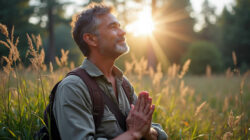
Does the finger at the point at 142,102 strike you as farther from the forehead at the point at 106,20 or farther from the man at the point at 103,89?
the forehead at the point at 106,20

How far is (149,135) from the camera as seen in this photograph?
1.86 metres

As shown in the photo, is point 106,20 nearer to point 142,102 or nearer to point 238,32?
point 142,102

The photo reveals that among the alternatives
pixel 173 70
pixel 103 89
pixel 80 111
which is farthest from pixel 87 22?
pixel 173 70

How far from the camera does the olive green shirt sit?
60.7 inches

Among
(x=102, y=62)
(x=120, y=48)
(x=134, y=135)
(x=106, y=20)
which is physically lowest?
(x=134, y=135)

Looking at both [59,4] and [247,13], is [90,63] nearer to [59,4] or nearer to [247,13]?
[59,4]

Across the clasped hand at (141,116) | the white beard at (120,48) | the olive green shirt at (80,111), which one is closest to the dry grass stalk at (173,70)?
the white beard at (120,48)

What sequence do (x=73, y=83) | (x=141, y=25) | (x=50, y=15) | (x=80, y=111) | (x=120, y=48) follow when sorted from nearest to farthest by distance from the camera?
(x=80, y=111) < (x=73, y=83) < (x=120, y=48) < (x=141, y=25) < (x=50, y=15)

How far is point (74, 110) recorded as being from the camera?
62.9 inches

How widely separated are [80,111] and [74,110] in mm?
46

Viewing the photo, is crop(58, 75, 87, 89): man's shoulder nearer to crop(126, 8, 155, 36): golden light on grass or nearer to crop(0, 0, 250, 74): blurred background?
crop(126, 8, 155, 36): golden light on grass

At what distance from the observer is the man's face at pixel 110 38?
80.8 inches

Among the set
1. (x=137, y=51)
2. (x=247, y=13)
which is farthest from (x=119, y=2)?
(x=247, y=13)

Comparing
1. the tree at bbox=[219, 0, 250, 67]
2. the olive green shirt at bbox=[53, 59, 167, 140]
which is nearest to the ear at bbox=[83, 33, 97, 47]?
the olive green shirt at bbox=[53, 59, 167, 140]
